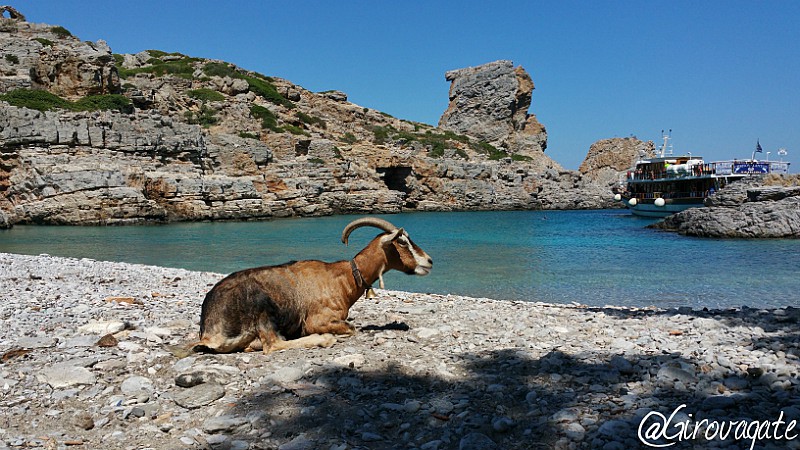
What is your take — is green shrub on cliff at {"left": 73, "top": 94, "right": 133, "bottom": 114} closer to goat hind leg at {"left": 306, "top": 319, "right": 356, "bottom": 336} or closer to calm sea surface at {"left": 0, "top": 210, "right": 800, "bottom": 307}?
calm sea surface at {"left": 0, "top": 210, "right": 800, "bottom": 307}

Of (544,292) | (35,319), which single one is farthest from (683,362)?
(544,292)

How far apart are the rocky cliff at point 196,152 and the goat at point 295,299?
4355 cm

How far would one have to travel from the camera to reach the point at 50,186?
142 ft

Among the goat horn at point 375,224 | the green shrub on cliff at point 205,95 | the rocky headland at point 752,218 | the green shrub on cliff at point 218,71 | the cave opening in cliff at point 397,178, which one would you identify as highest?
the green shrub on cliff at point 218,71

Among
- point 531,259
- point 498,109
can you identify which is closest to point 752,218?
point 531,259

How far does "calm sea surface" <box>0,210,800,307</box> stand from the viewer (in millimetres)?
15039

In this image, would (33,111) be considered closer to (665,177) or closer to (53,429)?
(53,429)

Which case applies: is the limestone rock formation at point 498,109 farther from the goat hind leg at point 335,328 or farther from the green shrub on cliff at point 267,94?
the goat hind leg at point 335,328

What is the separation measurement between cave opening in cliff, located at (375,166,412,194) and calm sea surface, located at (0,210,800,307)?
110 feet

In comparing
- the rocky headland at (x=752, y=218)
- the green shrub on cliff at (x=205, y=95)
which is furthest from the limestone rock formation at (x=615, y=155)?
the green shrub on cliff at (x=205, y=95)

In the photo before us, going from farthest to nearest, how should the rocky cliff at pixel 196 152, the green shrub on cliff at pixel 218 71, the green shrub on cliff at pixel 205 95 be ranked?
the green shrub on cliff at pixel 218 71 < the green shrub on cliff at pixel 205 95 < the rocky cliff at pixel 196 152

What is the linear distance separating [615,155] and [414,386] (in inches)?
6058

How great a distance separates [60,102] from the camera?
157 feet

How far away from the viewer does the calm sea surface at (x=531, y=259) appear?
1504 cm
